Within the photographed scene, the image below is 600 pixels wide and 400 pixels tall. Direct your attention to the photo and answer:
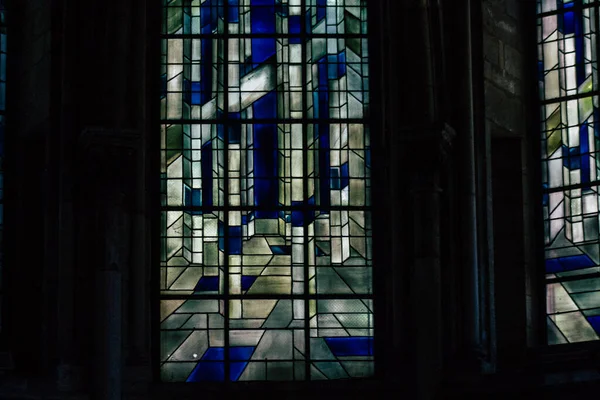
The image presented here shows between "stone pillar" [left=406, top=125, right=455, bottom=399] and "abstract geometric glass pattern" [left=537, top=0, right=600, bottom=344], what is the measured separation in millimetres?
1475

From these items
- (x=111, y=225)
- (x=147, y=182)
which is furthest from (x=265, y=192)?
(x=111, y=225)

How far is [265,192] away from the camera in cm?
3069

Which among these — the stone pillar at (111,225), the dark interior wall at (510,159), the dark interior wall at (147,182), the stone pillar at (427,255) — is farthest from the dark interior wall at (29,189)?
the dark interior wall at (510,159)

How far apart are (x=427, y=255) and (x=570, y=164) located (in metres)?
2.17

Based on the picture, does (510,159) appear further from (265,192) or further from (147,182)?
(147,182)

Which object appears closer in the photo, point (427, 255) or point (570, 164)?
point (427, 255)

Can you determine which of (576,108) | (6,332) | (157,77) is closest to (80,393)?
(6,332)

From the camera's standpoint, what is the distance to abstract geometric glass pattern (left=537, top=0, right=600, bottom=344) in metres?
30.5

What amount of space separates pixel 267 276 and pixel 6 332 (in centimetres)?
276

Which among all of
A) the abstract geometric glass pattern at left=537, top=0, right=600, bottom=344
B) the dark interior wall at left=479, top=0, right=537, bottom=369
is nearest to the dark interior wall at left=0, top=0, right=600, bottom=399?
the dark interior wall at left=479, top=0, right=537, bottom=369

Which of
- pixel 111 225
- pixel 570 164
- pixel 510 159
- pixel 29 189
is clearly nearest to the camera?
pixel 111 225

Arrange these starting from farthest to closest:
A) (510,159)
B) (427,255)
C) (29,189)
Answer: (510,159)
(29,189)
(427,255)

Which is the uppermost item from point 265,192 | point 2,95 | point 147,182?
point 2,95

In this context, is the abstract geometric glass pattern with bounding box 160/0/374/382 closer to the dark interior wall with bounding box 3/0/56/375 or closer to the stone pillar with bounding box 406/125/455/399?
the stone pillar with bounding box 406/125/455/399
